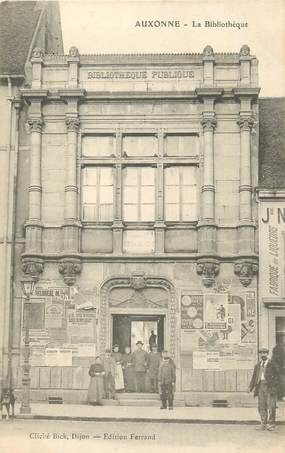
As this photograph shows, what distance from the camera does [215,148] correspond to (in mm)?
18500

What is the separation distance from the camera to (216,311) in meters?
17.9

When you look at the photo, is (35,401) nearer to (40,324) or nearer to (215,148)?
(40,324)

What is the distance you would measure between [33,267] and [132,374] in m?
3.44

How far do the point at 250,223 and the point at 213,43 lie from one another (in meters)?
4.30

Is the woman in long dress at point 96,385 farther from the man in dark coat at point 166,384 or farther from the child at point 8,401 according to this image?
the child at point 8,401

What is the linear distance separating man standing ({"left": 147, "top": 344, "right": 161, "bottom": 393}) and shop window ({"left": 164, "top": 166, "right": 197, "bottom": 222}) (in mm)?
3212

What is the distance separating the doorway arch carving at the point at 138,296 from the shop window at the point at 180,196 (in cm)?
155

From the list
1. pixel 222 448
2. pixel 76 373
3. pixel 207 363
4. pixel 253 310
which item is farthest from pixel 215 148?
pixel 222 448

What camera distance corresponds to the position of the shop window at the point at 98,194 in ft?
60.4

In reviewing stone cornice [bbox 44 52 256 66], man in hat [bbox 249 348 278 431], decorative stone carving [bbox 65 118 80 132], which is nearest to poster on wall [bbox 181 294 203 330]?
man in hat [bbox 249 348 278 431]

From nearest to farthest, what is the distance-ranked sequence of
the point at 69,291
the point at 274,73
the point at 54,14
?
the point at 274,73
the point at 69,291
the point at 54,14

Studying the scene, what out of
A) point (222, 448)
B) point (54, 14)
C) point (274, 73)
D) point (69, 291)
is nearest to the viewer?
point (222, 448)

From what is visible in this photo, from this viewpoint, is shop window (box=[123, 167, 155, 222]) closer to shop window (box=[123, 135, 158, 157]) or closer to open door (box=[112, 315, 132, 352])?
shop window (box=[123, 135, 158, 157])

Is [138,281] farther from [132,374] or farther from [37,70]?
[37,70]
